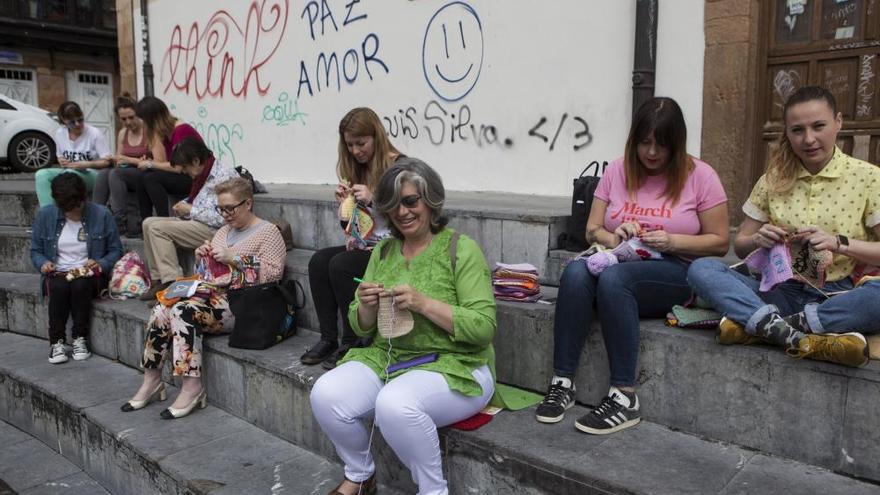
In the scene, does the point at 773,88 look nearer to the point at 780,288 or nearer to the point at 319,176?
the point at 780,288

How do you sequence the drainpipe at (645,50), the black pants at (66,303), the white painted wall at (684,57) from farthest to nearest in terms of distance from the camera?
the black pants at (66,303)
the drainpipe at (645,50)
the white painted wall at (684,57)

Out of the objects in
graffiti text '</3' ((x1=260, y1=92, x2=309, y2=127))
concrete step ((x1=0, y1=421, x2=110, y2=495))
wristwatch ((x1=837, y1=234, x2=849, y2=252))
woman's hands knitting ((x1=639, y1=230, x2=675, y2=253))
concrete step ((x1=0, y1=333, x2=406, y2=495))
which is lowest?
concrete step ((x1=0, y1=421, x2=110, y2=495))

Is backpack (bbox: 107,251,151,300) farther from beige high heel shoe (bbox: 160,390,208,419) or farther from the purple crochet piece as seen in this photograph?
the purple crochet piece

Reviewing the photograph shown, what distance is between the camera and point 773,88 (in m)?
4.74

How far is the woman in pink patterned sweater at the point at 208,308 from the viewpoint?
158 inches

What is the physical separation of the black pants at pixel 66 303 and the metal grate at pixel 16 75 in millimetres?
16666

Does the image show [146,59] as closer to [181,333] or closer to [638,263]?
[181,333]

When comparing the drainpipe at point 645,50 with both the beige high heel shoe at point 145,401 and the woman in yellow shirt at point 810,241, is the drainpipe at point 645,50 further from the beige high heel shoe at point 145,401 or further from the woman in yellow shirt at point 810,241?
the beige high heel shoe at point 145,401

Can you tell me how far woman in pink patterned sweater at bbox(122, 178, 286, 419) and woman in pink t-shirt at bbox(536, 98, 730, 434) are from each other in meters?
2.02

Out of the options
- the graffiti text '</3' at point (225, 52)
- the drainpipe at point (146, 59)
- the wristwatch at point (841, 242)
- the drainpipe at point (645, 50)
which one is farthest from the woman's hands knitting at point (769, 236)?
the drainpipe at point (146, 59)

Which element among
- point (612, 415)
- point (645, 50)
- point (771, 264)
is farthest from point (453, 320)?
point (645, 50)

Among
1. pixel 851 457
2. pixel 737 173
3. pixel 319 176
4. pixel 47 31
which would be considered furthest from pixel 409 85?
pixel 47 31

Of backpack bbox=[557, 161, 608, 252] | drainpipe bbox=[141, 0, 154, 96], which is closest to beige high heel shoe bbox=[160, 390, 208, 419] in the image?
backpack bbox=[557, 161, 608, 252]

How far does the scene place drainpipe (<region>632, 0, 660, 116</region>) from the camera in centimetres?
488
